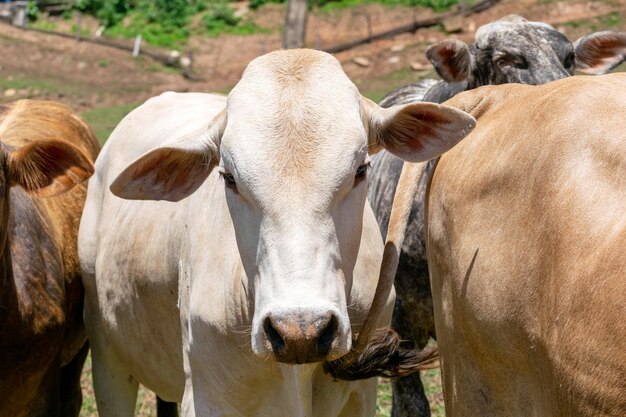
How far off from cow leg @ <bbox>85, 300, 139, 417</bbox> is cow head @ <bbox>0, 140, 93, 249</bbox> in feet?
3.22

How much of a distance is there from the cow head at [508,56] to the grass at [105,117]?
10.7 m

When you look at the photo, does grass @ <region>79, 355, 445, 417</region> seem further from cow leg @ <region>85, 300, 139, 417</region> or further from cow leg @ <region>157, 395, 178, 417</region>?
cow leg @ <region>85, 300, 139, 417</region>

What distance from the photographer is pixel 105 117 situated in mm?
18609

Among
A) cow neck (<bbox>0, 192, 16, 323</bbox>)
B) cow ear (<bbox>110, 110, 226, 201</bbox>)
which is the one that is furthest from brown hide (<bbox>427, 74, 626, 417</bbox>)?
cow neck (<bbox>0, 192, 16, 323</bbox>)

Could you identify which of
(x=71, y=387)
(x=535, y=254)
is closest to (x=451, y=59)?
(x=71, y=387)

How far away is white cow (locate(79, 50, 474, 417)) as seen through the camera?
3.25 m

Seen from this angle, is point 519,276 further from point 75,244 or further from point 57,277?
point 75,244

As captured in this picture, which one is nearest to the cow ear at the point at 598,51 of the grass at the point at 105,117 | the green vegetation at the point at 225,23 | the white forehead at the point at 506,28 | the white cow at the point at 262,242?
the white forehead at the point at 506,28

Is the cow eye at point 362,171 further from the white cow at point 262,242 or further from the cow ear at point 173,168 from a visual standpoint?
the cow ear at point 173,168

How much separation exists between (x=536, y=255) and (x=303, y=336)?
0.69m

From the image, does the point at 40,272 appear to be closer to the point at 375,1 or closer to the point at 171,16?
the point at 375,1

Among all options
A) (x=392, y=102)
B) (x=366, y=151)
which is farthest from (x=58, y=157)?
(x=392, y=102)

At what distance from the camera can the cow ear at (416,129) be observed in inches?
141

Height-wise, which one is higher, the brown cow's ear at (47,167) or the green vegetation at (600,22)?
the brown cow's ear at (47,167)
